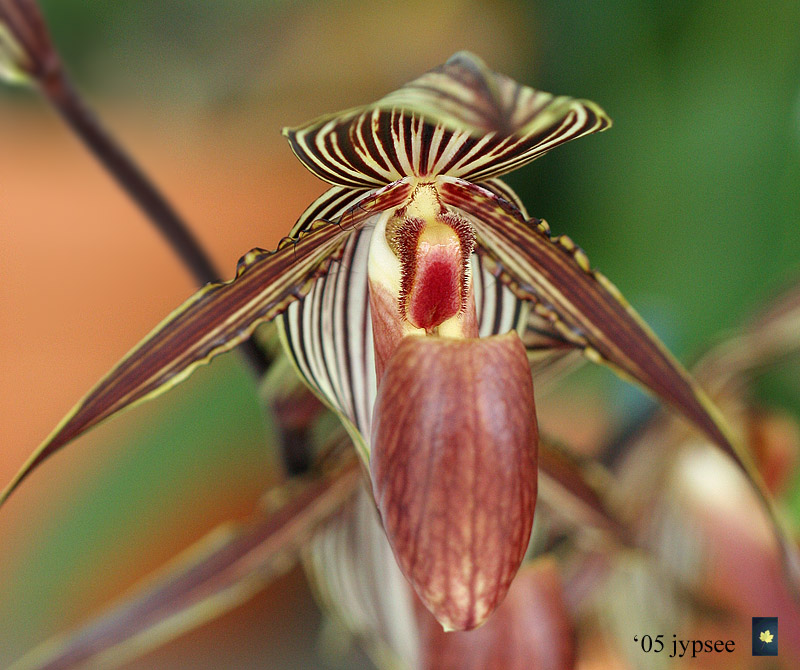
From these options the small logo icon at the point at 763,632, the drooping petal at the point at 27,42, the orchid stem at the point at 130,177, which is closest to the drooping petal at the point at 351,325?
the orchid stem at the point at 130,177

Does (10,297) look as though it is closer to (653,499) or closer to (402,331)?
(402,331)

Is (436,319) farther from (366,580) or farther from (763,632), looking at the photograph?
(763,632)

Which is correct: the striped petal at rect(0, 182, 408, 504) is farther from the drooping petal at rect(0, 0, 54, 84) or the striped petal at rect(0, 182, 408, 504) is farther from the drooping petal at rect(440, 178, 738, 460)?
the drooping petal at rect(0, 0, 54, 84)

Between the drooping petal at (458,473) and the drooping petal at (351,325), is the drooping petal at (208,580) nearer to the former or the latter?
the drooping petal at (351,325)

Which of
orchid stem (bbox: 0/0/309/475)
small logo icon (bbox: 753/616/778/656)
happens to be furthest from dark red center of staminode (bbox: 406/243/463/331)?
small logo icon (bbox: 753/616/778/656)

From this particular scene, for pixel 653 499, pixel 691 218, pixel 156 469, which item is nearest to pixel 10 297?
pixel 156 469

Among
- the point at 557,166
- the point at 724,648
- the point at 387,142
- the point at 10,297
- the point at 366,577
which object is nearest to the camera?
the point at 387,142

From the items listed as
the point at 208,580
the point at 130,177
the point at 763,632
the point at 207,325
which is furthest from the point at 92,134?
Result: the point at 763,632
